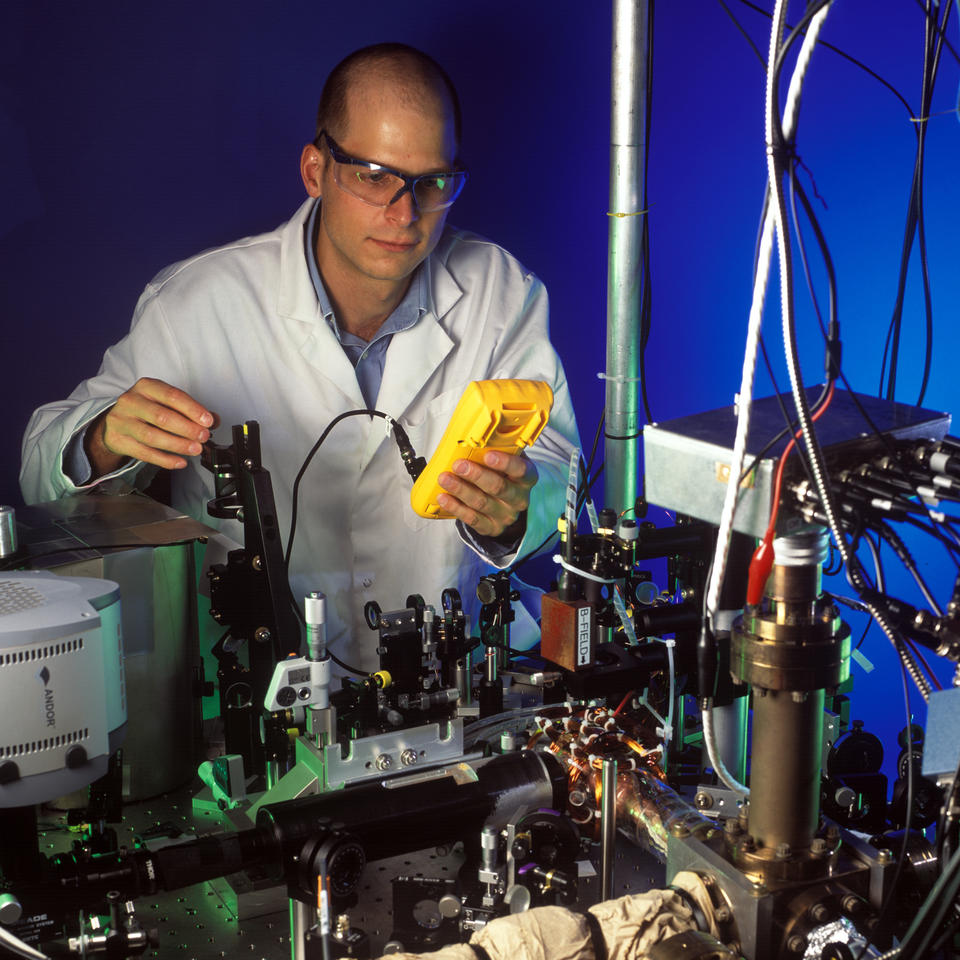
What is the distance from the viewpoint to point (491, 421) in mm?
1718

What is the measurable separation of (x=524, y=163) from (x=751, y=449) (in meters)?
2.26

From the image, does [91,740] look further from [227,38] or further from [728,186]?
[728,186]

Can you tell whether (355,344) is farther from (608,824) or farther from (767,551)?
(767,551)

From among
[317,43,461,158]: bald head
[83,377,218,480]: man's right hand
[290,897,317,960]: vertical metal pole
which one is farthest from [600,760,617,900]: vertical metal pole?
[317,43,461,158]: bald head

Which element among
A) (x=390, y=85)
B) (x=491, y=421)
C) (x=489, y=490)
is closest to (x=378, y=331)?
(x=390, y=85)

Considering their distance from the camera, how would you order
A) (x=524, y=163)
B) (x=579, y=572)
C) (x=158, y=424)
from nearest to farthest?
(x=579, y=572)
(x=158, y=424)
(x=524, y=163)

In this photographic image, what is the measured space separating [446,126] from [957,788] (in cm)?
176

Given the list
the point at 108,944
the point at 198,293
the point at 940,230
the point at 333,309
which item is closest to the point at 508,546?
the point at 333,309

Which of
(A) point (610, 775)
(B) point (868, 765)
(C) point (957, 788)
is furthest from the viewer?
(B) point (868, 765)

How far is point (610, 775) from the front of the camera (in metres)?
1.26

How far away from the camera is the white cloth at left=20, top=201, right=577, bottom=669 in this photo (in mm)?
2494

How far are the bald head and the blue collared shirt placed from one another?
29 cm

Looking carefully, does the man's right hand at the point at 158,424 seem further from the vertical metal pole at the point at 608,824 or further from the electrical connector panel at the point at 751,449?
the electrical connector panel at the point at 751,449

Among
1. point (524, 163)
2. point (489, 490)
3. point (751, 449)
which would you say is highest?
point (524, 163)
